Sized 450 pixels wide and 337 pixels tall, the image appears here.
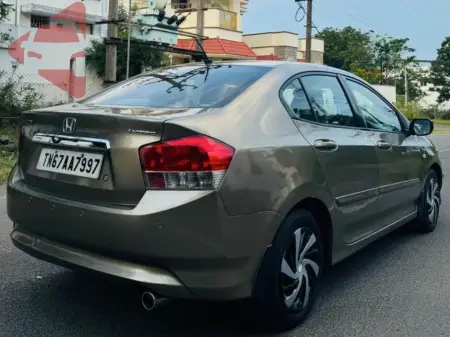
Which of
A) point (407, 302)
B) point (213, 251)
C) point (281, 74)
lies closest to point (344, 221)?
point (407, 302)

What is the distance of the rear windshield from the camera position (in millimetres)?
3371

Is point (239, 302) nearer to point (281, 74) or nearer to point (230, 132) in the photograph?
point (230, 132)

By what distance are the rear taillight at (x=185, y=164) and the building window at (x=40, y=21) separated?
20979 millimetres

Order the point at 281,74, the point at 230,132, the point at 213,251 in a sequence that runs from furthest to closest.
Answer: the point at 281,74 → the point at 230,132 → the point at 213,251

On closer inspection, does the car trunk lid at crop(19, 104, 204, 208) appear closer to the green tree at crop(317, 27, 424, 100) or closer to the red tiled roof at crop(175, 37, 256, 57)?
the red tiled roof at crop(175, 37, 256, 57)

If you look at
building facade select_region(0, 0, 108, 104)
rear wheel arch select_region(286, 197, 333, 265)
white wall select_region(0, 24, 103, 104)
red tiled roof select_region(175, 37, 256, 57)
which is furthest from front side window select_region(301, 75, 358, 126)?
red tiled roof select_region(175, 37, 256, 57)

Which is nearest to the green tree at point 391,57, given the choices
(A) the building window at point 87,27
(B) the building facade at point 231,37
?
(B) the building facade at point 231,37

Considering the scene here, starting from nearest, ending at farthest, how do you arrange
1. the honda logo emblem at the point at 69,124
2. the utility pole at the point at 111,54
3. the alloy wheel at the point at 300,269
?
the honda logo emblem at the point at 69,124
the alloy wheel at the point at 300,269
the utility pole at the point at 111,54

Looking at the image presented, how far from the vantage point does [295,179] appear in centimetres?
319

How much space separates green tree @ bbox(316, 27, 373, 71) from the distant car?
59.2 m

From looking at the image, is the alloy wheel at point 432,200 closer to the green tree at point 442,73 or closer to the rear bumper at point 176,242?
the rear bumper at point 176,242

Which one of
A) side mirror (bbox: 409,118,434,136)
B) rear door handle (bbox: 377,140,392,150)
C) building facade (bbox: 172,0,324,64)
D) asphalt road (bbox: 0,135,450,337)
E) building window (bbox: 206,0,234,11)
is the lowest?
asphalt road (bbox: 0,135,450,337)

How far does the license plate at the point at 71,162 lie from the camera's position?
296 centimetres

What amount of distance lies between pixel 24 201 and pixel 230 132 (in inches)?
51.8
